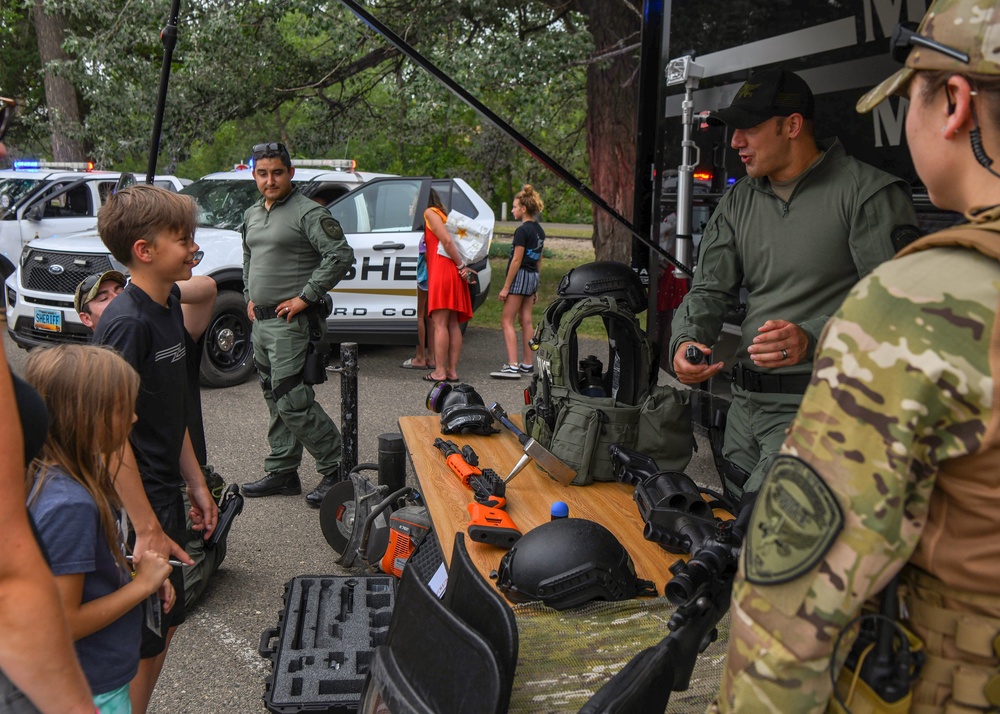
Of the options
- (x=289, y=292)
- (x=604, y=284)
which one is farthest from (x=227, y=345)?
(x=604, y=284)

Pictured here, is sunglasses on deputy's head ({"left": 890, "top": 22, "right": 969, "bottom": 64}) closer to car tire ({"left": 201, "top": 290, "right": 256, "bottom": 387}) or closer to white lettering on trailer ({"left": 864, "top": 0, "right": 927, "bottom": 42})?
white lettering on trailer ({"left": 864, "top": 0, "right": 927, "bottom": 42})

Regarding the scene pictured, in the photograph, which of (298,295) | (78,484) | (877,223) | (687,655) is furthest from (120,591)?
(298,295)

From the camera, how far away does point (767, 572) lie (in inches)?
50.4

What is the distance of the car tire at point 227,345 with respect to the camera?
8.22 meters

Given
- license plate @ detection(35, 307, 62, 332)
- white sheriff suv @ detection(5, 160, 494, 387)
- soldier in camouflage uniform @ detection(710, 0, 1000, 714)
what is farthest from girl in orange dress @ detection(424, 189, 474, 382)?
soldier in camouflage uniform @ detection(710, 0, 1000, 714)

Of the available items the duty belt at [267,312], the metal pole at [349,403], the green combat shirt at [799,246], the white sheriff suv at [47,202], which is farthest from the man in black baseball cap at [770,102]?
the white sheriff suv at [47,202]

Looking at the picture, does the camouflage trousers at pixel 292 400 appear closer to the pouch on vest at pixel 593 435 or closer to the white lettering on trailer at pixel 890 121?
the pouch on vest at pixel 593 435

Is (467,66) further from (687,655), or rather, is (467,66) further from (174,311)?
(687,655)

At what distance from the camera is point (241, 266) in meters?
8.60

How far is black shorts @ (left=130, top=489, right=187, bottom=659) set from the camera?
103 inches

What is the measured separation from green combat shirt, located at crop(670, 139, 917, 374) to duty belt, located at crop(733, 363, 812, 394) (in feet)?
0.11

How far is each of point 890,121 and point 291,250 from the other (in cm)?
331

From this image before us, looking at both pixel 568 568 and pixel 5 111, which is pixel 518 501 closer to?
pixel 568 568

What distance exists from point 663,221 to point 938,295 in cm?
440
